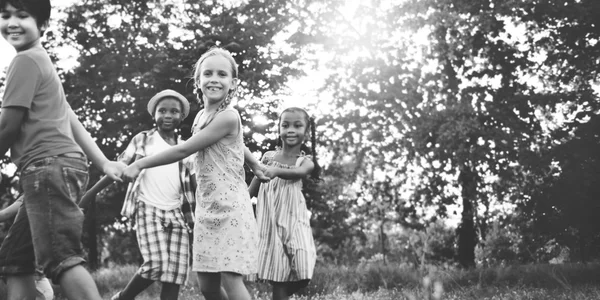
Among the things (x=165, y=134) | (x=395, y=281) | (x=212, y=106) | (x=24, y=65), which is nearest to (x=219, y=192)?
(x=212, y=106)

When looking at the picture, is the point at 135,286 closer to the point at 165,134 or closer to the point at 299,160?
the point at 165,134

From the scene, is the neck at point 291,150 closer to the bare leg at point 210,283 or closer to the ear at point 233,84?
the ear at point 233,84

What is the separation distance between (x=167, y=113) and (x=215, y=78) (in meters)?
1.76

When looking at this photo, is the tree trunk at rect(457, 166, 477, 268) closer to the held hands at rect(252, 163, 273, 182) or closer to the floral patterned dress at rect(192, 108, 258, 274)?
the held hands at rect(252, 163, 273, 182)

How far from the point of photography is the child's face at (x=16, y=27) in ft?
9.89

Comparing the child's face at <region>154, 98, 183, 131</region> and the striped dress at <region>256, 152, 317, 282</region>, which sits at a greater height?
the child's face at <region>154, 98, 183, 131</region>

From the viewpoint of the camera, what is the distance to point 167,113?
5426mm

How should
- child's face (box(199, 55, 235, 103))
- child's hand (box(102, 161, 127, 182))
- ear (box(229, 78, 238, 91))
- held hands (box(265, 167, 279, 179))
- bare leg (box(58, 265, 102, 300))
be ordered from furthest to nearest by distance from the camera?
held hands (box(265, 167, 279, 179)) → ear (box(229, 78, 238, 91)) → child's face (box(199, 55, 235, 103)) → child's hand (box(102, 161, 127, 182)) → bare leg (box(58, 265, 102, 300))

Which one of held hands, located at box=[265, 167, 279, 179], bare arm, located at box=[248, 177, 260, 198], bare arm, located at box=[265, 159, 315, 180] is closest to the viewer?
held hands, located at box=[265, 167, 279, 179]

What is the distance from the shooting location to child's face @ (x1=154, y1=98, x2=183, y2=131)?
5.42 m

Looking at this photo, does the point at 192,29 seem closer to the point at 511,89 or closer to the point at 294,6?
the point at 294,6

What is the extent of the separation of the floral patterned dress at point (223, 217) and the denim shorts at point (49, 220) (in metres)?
0.81

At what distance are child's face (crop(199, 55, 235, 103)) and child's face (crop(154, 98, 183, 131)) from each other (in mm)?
1670

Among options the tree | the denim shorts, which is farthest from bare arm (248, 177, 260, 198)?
the tree
